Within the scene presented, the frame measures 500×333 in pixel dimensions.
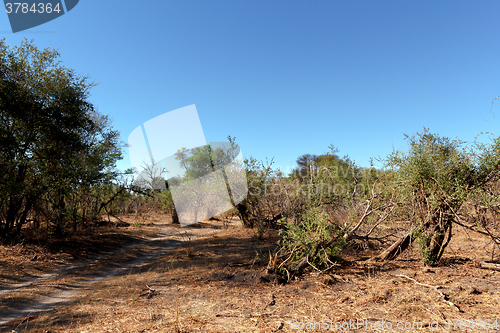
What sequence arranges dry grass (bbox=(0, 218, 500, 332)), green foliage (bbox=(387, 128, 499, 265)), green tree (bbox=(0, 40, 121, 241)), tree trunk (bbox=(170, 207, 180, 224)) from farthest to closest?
tree trunk (bbox=(170, 207, 180, 224))
green tree (bbox=(0, 40, 121, 241))
green foliage (bbox=(387, 128, 499, 265))
dry grass (bbox=(0, 218, 500, 332))

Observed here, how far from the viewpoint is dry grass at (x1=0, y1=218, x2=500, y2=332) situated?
454 centimetres

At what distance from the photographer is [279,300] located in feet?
18.3

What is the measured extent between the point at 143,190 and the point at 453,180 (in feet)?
53.1

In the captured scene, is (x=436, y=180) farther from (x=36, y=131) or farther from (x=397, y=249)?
(x=36, y=131)

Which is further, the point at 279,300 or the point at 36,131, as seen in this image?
the point at 36,131

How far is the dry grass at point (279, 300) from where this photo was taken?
4539mm

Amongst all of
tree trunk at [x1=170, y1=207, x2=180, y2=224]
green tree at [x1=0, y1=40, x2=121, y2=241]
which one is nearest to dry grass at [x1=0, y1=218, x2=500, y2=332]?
green tree at [x1=0, y1=40, x2=121, y2=241]

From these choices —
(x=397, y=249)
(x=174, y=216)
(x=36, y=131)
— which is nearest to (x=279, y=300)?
(x=397, y=249)

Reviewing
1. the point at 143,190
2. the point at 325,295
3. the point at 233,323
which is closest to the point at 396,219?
the point at 325,295

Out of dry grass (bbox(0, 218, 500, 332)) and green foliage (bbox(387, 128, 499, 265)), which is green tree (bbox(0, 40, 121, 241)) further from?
green foliage (bbox(387, 128, 499, 265))

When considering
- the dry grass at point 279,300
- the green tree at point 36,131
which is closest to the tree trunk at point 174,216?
the green tree at point 36,131

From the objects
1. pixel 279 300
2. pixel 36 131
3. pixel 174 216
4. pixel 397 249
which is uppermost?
pixel 36 131

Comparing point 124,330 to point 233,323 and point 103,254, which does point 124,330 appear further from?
point 103,254

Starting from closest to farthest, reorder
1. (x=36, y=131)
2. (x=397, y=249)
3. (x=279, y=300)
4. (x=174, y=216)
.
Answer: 1. (x=279, y=300)
2. (x=397, y=249)
3. (x=36, y=131)
4. (x=174, y=216)
